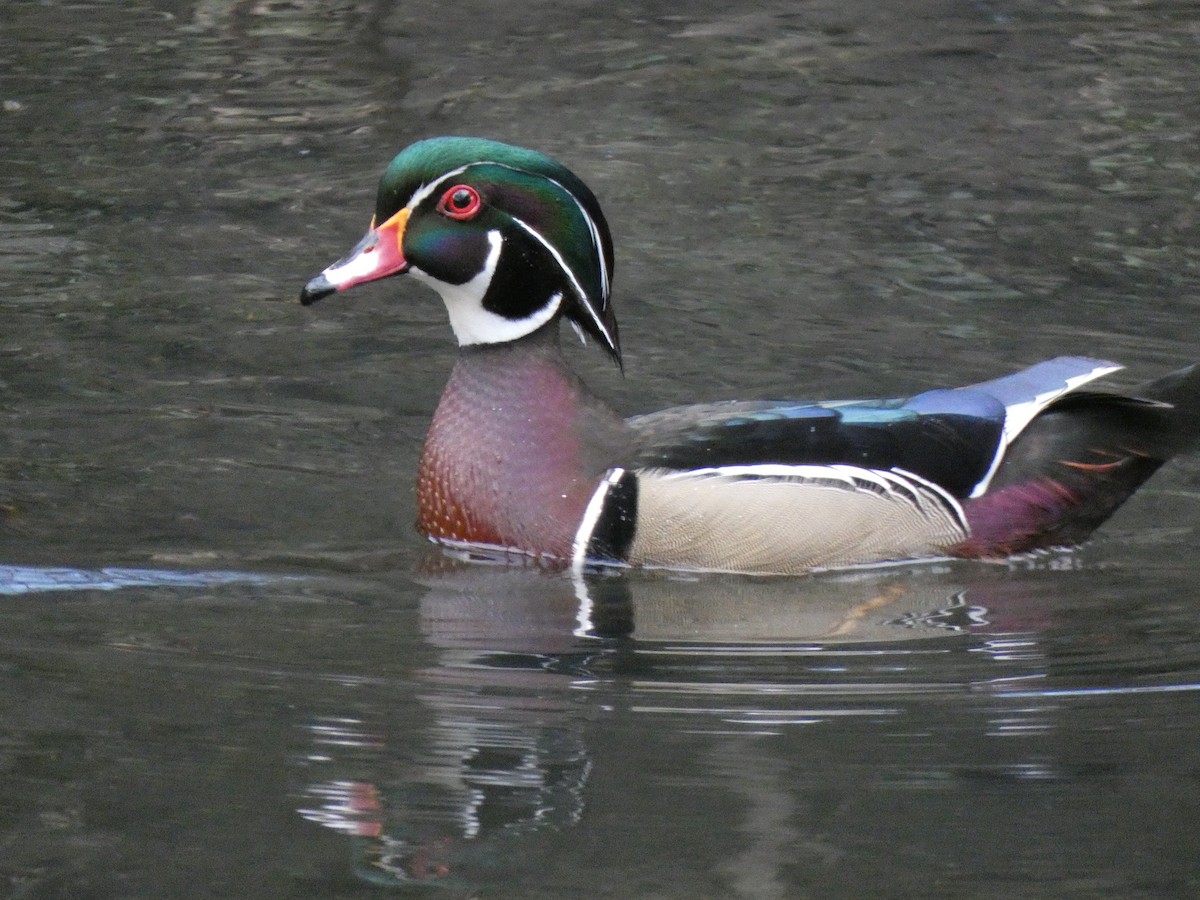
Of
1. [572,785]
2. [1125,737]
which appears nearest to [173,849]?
[572,785]

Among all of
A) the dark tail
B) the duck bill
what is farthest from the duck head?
the dark tail

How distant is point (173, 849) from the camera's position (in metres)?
4.05

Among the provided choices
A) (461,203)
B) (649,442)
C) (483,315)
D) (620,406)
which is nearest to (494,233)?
(461,203)

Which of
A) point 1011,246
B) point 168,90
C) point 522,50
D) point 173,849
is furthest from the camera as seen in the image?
point 522,50

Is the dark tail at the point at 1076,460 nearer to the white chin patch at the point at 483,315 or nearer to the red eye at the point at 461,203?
the white chin patch at the point at 483,315

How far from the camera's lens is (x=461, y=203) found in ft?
20.5

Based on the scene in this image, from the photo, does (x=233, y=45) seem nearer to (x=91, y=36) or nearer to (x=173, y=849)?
(x=91, y=36)

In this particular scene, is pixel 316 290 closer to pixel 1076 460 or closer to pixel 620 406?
pixel 620 406

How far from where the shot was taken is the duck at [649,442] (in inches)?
241

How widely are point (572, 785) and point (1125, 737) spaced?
4.18ft

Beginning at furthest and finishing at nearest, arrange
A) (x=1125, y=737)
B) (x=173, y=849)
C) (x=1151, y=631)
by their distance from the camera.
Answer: (x=1151, y=631) < (x=1125, y=737) < (x=173, y=849)

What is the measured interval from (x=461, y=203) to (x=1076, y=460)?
208 centimetres

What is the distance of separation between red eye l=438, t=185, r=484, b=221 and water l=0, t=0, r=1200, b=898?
40.8 inches

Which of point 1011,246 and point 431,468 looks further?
point 1011,246
